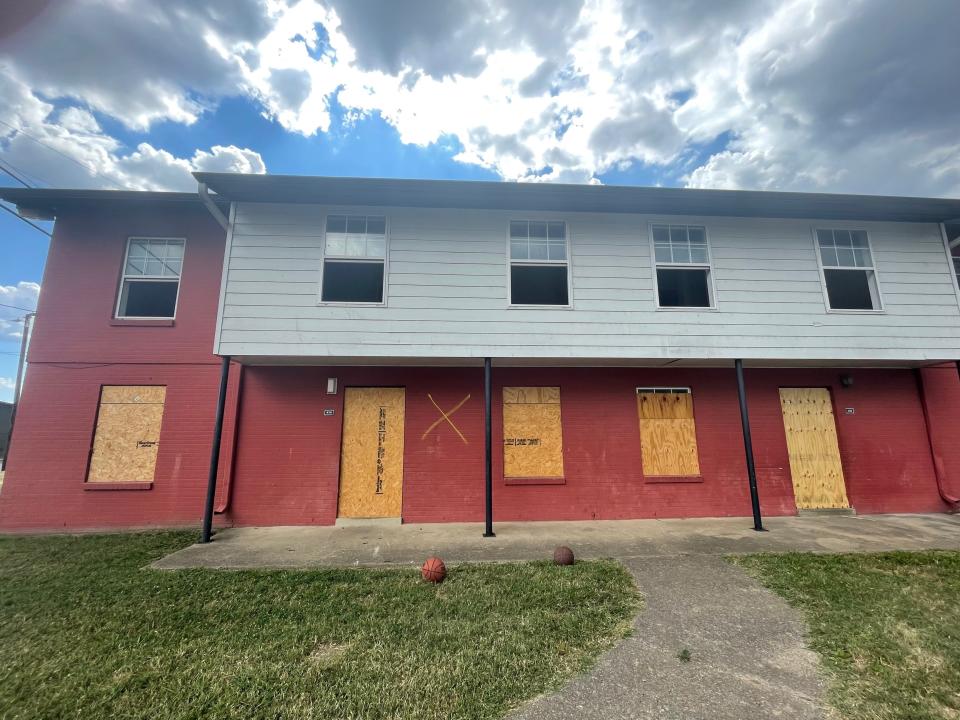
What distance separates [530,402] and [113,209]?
8647 mm

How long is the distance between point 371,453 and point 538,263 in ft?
14.5

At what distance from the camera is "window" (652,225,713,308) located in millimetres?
6988

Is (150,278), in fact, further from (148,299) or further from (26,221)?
(26,221)

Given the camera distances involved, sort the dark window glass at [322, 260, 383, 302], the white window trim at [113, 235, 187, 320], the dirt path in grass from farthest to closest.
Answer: the white window trim at [113, 235, 187, 320], the dark window glass at [322, 260, 383, 302], the dirt path in grass

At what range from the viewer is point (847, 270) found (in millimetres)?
7180

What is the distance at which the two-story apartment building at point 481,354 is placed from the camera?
6438mm

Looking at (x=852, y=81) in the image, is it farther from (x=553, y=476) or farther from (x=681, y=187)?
(x=553, y=476)

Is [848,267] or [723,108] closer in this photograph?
[848,267]

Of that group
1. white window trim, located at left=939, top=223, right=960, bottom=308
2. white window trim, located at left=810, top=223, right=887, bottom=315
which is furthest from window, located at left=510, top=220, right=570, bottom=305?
white window trim, located at left=939, top=223, right=960, bottom=308

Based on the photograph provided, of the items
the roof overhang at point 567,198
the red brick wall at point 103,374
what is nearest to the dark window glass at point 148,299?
the red brick wall at point 103,374

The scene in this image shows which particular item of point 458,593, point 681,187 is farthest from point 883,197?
point 458,593

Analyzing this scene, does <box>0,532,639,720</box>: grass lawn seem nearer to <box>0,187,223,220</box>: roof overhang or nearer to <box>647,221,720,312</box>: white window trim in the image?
<box>647,221,720,312</box>: white window trim

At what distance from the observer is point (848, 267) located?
716cm

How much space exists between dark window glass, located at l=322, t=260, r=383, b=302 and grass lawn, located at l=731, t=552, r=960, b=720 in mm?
6448
